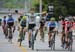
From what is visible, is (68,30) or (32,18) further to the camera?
(32,18)

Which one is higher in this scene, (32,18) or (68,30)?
(32,18)

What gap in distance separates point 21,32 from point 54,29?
10.4ft

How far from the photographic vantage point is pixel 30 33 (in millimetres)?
20812

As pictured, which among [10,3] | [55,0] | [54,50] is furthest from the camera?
[10,3]

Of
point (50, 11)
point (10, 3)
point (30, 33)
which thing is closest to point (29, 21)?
point (30, 33)

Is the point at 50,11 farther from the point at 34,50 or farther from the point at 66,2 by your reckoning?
the point at 34,50

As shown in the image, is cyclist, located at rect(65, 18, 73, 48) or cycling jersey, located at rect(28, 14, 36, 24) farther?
cycling jersey, located at rect(28, 14, 36, 24)

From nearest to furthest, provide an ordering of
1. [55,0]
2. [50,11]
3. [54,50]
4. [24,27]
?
1. [54,50]
2. [24,27]
3. [55,0]
4. [50,11]

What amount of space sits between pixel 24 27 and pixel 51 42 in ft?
8.80

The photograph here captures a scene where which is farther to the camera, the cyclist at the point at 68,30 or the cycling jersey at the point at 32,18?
the cycling jersey at the point at 32,18

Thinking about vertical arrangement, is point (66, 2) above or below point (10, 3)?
above

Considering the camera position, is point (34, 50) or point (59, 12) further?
point (59, 12)

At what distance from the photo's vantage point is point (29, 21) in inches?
832

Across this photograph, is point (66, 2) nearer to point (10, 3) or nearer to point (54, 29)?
point (54, 29)
